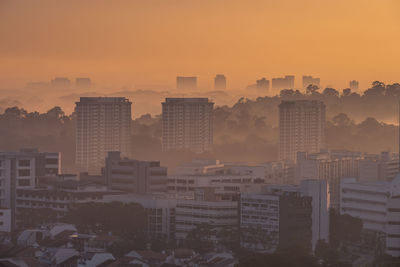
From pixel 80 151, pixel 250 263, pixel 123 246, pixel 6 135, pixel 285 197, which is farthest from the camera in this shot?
pixel 6 135

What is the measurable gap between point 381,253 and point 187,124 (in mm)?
28603

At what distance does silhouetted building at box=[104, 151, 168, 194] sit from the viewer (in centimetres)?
2681

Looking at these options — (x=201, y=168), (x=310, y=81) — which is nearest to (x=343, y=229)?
(x=201, y=168)

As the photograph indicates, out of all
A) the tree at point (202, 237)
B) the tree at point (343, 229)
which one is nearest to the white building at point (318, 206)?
the tree at point (343, 229)

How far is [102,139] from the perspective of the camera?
45.9 meters

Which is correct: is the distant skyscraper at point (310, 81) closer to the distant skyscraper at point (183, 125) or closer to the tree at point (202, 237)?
the distant skyscraper at point (183, 125)

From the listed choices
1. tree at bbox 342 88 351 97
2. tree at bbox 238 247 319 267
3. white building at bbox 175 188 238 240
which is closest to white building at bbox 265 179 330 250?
white building at bbox 175 188 238 240

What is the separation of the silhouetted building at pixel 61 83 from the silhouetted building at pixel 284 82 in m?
12.0

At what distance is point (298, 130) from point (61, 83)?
1389 centimetres

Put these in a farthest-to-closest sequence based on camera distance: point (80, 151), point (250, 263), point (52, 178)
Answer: point (80, 151), point (52, 178), point (250, 263)

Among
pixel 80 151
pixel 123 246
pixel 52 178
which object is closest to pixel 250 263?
pixel 123 246

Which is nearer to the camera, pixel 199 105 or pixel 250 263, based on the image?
pixel 250 263

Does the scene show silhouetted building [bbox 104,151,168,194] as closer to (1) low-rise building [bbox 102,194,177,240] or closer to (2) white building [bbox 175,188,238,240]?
(1) low-rise building [bbox 102,194,177,240]

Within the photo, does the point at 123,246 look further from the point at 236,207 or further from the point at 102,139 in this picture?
the point at 102,139
